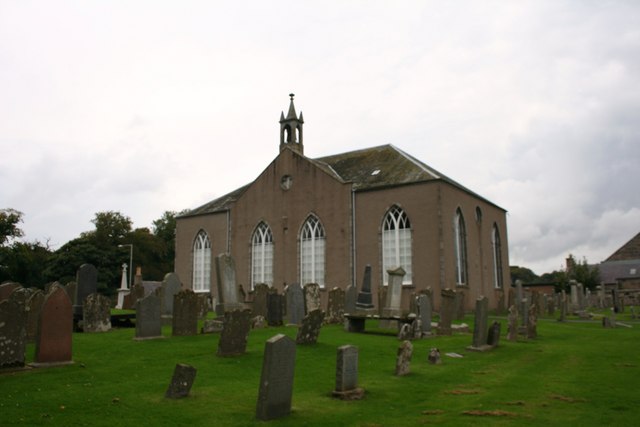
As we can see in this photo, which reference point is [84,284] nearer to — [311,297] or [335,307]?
[311,297]

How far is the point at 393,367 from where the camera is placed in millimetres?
11516

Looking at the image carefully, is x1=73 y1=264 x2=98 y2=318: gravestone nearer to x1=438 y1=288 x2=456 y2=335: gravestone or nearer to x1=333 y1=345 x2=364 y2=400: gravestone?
x1=438 y1=288 x2=456 y2=335: gravestone

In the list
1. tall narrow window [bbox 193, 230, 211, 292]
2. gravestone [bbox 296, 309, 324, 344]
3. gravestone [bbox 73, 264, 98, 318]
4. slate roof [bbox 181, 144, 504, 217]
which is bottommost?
gravestone [bbox 296, 309, 324, 344]

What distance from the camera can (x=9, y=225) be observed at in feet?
128

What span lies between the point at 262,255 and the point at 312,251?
13.1 feet

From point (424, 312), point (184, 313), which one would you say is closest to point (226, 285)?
point (184, 313)

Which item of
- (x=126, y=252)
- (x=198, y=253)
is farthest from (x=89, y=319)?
(x=126, y=252)

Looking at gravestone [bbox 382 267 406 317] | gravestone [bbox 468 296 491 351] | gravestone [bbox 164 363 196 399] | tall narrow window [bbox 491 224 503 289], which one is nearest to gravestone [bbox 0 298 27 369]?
gravestone [bbox 164 363 196 399]

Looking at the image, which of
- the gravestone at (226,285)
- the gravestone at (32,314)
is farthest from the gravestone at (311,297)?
the gravestone at (32,314)

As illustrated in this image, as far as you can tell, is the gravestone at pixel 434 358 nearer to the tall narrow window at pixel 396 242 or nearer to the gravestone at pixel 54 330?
the gravestone at pixel 54 330

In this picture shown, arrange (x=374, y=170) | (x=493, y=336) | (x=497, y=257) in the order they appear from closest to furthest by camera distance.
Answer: (x=493, y=336) → (x=374, y=170) → (x=497, y=257)

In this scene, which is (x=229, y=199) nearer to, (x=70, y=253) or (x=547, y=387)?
(x=70, y=253)

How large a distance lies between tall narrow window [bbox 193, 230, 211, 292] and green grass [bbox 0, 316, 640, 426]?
22.4 m

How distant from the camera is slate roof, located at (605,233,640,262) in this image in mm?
61569
